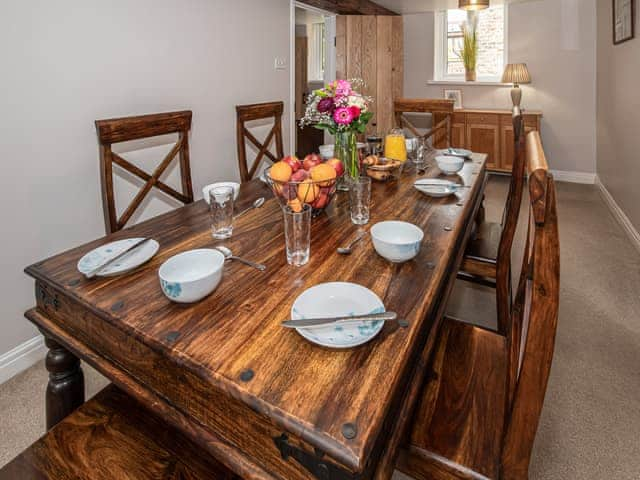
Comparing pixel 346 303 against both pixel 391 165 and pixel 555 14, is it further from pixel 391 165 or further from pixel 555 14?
pixel 555 14

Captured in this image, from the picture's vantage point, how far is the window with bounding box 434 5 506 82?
5.01 m

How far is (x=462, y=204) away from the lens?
4.97 feet

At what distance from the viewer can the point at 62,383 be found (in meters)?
1.07

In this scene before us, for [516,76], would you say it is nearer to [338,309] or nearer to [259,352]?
[338,309]

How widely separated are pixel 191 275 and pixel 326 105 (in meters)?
0.91

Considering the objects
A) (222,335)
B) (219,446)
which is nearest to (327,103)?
(222,335)

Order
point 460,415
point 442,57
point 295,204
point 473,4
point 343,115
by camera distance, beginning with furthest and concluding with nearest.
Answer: point 442,57 → point 473,4 → point 343,115 → point 295,204 → point 460,415

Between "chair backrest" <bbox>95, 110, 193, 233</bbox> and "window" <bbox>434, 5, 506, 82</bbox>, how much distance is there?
15.0 ft

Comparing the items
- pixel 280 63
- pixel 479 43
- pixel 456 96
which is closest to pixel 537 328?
pixel 280 63

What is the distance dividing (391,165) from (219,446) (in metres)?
1.47

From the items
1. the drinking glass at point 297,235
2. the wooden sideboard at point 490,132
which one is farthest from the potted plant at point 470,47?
the drinking glass at point 297,235

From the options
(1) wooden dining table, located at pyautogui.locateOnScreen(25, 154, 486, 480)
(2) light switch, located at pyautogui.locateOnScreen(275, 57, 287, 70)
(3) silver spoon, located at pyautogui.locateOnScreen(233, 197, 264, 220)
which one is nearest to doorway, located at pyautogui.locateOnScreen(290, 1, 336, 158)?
(2) light switch, located at pyautogui.locateOnScreen(275, 57, 287, 70)

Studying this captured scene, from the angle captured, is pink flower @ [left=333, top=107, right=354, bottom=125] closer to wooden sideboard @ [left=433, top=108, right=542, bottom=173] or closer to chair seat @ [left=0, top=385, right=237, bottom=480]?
chair seat @ [left=0, top=385, right=237, bottom=480]

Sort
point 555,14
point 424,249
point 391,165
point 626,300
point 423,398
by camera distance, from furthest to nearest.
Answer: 1. point 555,14
2. point 626,300
3. point 391,165
4. point 424,249
5. point 423,398
